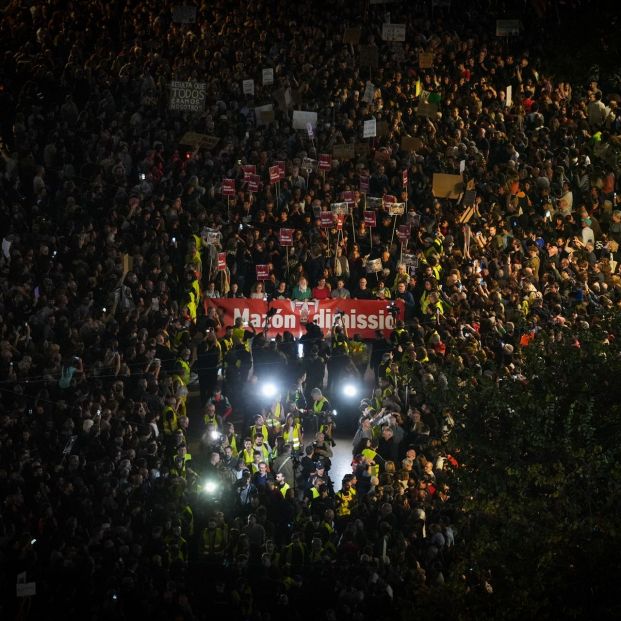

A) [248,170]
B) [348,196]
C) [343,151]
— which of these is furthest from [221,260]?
[343,151]

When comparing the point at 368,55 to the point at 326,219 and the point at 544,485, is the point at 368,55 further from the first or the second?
the point at 544,485

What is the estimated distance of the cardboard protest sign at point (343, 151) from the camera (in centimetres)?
2597

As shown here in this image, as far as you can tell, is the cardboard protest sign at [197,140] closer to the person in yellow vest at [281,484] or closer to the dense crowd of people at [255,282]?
the dense crowd of people at [255,282]

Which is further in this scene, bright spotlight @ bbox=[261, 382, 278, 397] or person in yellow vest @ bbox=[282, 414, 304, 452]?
bright spotlight @ bbox=[261, 382, 278, 397]

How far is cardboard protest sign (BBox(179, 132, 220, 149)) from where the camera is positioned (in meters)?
25.2

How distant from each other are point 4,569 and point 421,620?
20.4ft

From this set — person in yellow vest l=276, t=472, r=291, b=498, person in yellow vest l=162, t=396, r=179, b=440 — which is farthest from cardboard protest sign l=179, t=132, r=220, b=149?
person in yellow vest l=276, t=472, r=291, b=498

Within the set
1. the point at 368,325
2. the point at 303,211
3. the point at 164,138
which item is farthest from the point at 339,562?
the point at 164,138

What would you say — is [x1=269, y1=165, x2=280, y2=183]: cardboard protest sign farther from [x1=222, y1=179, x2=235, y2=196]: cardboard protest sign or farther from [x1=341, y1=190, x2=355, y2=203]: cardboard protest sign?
[x1=341, y1=190, x2=355, y2=203]: cardboard protest sign

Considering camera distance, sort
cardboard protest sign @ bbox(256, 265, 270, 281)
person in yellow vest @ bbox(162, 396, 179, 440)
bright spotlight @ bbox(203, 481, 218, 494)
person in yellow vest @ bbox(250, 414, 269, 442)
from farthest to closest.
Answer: cardboard protest sign @ bbox(256, 265, 270, 281), person in yellow vest @ bbox(250, 414, 269, 442), person in yellow vest @ bbox(162, 396, 179, 440), bright spotlight @ bbox(203, 481, 218, 494)

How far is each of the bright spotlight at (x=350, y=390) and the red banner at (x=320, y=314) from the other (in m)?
1.63

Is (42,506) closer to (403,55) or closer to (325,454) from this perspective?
(325,454)

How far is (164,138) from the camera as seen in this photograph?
25.2m

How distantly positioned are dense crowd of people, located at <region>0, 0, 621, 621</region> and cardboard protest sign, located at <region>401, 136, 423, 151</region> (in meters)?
0.19
